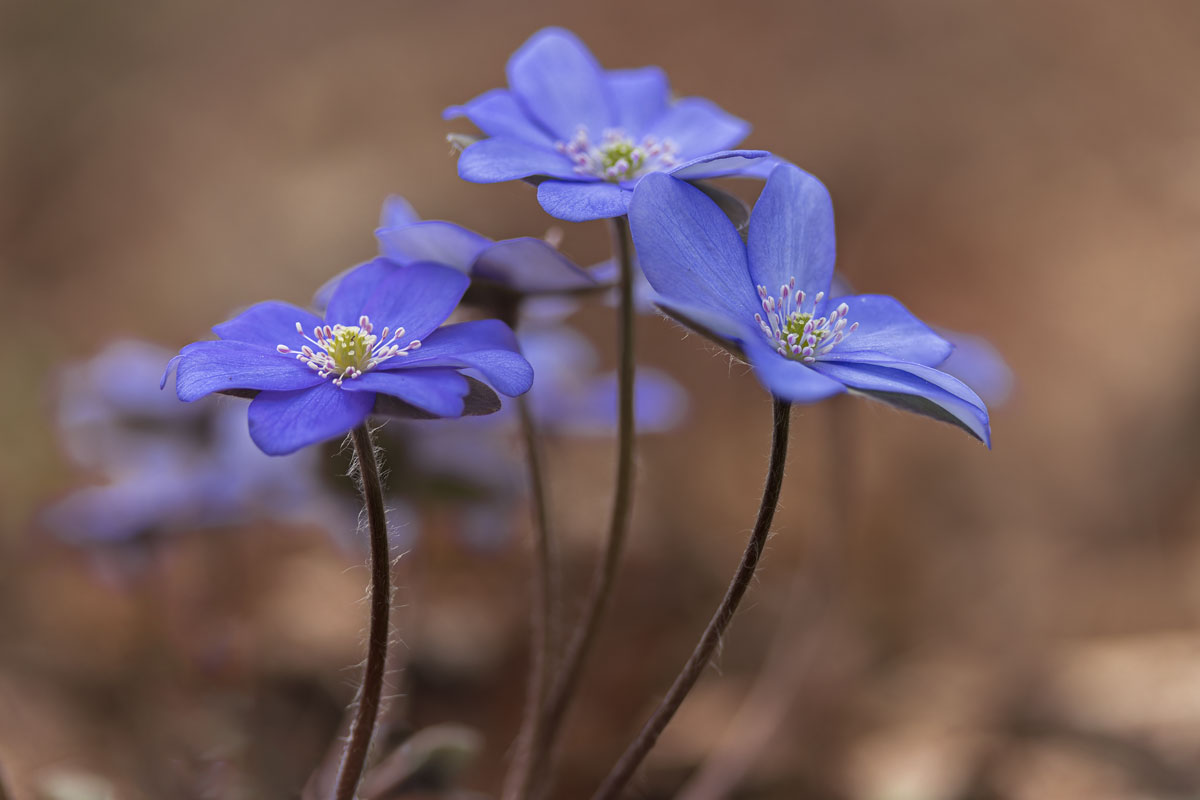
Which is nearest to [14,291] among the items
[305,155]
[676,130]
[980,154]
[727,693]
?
[305,155]

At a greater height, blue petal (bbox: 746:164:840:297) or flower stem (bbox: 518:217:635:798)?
blue petal (bbox: 746:164:840:297)

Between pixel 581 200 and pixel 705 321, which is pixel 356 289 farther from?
pixel 705 321

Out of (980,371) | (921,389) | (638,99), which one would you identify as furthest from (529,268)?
(980,371)

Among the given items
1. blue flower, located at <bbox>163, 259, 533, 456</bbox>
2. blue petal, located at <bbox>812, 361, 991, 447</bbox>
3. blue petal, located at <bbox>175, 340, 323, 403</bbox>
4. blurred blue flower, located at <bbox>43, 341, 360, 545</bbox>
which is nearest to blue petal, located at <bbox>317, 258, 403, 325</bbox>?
blue flower, located at <bbox>163, 259, 533, 456</bbox>

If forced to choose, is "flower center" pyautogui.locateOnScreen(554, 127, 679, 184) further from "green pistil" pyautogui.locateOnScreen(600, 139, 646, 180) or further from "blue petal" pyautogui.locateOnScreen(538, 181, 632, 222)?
"blue petal" pyautogui.locateOnScreen(538, 181, 632, 222)

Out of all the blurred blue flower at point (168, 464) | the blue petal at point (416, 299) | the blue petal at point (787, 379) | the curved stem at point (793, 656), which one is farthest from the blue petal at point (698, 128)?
the blurred blue flower at point (168, 464)

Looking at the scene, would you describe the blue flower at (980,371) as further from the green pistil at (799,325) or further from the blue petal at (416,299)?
the blue petal at (416,299)

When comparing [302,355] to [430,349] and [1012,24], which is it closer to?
[430,349]
